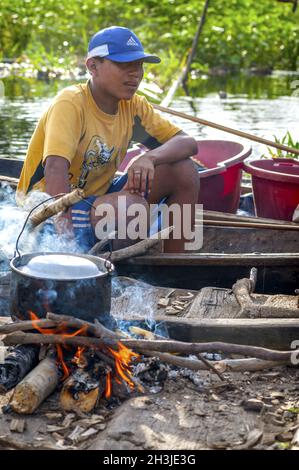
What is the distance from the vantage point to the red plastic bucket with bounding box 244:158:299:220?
5.59 meters

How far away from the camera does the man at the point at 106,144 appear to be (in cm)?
415

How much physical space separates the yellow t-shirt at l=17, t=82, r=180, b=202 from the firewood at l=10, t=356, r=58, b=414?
4.56 ft

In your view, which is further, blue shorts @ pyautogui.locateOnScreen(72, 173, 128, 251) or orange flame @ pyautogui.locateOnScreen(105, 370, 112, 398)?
blue shorts @ pyautogui.locateOnScreen(72, 173, 128, 251)

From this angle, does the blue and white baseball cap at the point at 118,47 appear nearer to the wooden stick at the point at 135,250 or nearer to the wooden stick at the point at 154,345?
the wooden stick at the point at 135,250

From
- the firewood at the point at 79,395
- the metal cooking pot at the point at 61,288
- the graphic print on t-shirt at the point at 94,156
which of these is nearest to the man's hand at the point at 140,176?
the graphic print on t-shirt at the point at 94,156

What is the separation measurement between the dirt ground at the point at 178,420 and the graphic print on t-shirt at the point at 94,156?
1.59 meters

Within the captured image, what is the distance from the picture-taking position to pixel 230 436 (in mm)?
2877

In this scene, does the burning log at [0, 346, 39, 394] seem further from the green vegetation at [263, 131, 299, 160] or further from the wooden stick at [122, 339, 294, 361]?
the green vegetation at [263, 131, 299, 160]

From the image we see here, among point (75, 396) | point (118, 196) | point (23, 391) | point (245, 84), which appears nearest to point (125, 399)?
point (75, 396)

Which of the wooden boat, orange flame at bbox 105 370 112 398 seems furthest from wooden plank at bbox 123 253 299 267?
orange flame at bbox 105 370 112 398

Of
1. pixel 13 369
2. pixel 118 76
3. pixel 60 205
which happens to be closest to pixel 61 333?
pixel 13 369

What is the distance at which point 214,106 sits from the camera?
13016 mm

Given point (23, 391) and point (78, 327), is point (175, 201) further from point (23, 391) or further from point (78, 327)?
point (23, 391)

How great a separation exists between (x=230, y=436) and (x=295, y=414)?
36cm
